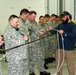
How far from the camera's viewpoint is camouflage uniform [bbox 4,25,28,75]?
401 cm

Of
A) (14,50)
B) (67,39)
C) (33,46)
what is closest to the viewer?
(14,50)

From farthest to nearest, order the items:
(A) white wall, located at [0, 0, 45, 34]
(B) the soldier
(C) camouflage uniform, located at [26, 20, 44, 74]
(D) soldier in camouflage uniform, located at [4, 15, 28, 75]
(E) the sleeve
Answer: (A) white wall, located at [0, 0, 45, 34]
(C) camouflage uniform, located at [26, 20, 44, 74]
(B) the soldier
(E) the sleeve
(D) soldier in camouflage uniform, located at [4, 15, 28, 75]

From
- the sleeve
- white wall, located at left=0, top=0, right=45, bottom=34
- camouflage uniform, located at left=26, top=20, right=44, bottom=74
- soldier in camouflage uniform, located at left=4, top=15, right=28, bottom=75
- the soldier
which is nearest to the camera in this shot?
soldier in camouflage uniform, located at left=4, top=15, right=28, bottom=75

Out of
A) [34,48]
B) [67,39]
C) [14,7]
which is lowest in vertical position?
[34,48]

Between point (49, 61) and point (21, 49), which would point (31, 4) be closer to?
point (49, 61)

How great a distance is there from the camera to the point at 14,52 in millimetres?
4008

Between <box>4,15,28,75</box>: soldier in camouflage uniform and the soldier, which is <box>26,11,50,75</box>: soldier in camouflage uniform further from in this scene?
<box>4,15,28,75</box>: soldier in camouflage uniform

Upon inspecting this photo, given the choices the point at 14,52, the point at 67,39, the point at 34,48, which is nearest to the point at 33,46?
the point at 34,48

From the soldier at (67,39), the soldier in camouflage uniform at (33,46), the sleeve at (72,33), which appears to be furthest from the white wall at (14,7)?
the sleeve at (72,33)

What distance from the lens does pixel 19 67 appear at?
4.12 metres

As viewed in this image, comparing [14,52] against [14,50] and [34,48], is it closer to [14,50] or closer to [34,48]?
[14,50]

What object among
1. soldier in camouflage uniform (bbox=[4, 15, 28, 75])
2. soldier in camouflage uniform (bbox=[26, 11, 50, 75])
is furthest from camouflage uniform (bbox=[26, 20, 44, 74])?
soldier in camouflage uniform (bbox=[4, 15, 28, 75])

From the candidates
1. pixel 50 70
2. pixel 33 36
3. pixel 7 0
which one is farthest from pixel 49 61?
pixel 7 0

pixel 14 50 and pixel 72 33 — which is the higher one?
pixel 72 33
